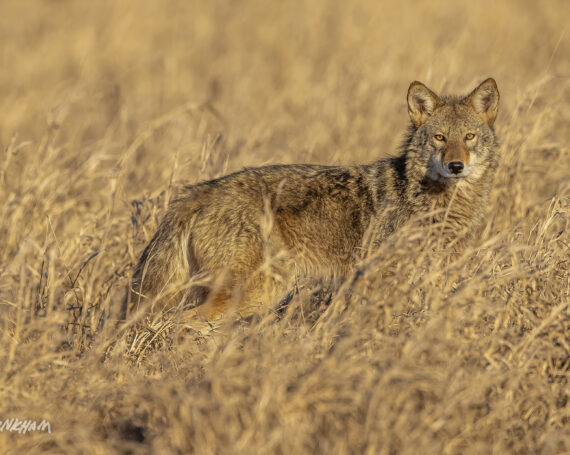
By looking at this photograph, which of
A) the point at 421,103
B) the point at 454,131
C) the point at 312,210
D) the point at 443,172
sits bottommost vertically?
the point at 312,210

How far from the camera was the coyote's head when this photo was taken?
16.8 ft

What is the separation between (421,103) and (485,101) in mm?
467

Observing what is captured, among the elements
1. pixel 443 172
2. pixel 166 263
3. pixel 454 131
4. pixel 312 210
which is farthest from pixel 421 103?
pixel 166 263

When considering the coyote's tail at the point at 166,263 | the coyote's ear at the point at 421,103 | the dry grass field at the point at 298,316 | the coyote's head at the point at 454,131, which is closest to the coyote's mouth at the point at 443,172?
the coyote's head at the point at 454,131

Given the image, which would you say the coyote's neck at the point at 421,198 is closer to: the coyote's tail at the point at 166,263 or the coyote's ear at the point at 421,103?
the coyote's ear at the point at 421,103

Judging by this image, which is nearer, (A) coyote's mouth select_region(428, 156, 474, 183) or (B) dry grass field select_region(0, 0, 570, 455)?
(B) dry grass field select_region(0, 0, 570, 455)

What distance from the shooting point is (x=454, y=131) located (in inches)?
205

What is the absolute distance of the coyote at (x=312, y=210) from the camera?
4.79 meters

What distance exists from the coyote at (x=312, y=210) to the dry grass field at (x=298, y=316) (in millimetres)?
260

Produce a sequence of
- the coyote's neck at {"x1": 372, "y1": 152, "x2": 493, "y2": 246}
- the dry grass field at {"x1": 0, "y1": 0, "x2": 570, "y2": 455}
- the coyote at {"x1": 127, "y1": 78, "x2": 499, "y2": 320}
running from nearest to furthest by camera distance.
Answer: the dry grass field at {"x1": 0, "y1": 0, "x2": 570, "y2": 455}
the coyote at {"x1": 127, "y1": 78, "x2": 499, "y2": 320}
the coyote's neck at {"x1": 372, "y1": 152, "x2": 493, "y2": 246}

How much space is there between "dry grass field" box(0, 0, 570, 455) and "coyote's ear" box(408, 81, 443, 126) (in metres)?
1.10

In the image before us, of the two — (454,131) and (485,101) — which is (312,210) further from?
(485,101)

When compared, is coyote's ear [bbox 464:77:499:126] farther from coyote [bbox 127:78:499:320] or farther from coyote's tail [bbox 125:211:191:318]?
coyote's tail [bbox 125:211:191:318]

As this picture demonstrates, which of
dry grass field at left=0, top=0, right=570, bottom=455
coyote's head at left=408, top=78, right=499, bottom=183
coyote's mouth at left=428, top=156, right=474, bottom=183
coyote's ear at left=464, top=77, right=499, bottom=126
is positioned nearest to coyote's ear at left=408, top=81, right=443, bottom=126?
coyote's head at left=408, top=78, right=499, bottom=183
